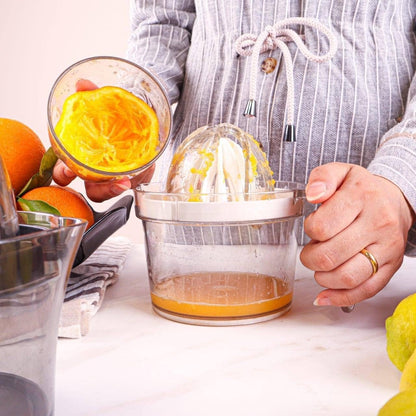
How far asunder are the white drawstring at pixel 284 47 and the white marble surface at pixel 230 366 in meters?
0.23

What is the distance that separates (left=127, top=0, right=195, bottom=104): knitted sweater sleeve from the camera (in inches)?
34.2

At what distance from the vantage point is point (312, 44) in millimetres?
736

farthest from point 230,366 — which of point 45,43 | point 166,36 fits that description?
point 45,43

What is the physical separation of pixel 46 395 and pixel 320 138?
571 millimetres

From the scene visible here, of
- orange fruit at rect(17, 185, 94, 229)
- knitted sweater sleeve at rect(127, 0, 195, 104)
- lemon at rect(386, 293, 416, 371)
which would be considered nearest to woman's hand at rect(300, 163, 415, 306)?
lemon at rect(386, 293, 416, 371)

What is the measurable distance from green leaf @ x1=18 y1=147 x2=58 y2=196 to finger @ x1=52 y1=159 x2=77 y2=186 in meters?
0.02

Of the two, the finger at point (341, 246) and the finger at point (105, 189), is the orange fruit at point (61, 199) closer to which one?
the finger at point (105, 189)

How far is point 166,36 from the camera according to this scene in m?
0.90

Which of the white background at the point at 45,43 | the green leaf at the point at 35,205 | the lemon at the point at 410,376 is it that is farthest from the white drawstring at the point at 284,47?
the white background at the point at 45,43

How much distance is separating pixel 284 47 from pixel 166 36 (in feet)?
1.00

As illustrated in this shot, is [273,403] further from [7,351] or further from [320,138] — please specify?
[320,138]

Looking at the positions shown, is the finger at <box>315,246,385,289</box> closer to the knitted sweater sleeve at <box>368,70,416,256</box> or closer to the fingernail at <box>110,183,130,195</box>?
the knitted sweater sleeve at <box>368,70,416,256</box>

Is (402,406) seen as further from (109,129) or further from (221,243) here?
(109,129)

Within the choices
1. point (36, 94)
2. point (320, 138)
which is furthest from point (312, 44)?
point (36, 94)
